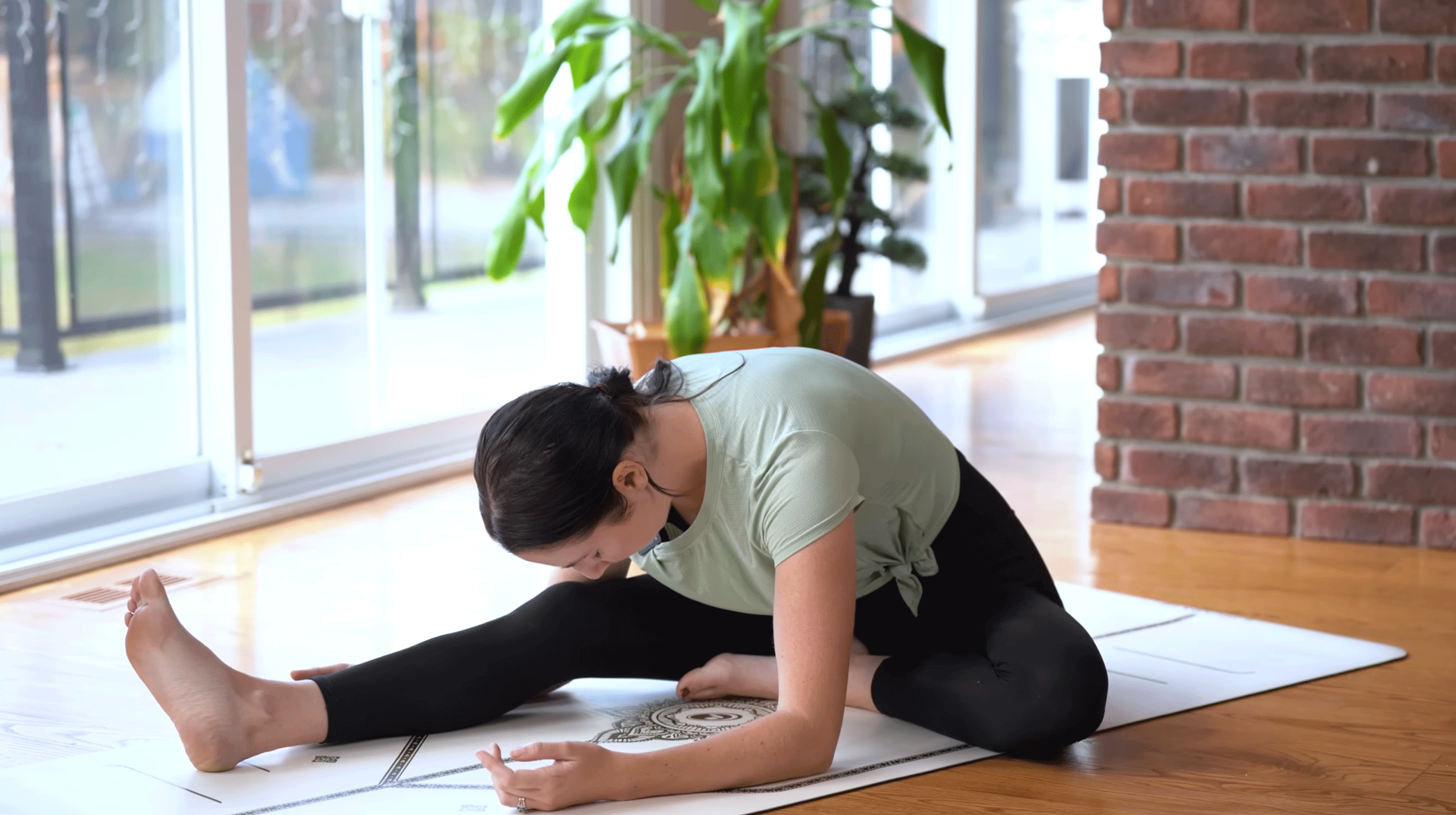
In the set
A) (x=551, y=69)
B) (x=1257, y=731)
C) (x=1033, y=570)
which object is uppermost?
(x=551, y=69)

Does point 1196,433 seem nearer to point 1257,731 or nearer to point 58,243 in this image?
point 1257,731

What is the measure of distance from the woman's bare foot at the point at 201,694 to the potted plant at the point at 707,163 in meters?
1.63

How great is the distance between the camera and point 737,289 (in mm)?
3379

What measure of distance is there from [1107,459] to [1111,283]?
1.05ft

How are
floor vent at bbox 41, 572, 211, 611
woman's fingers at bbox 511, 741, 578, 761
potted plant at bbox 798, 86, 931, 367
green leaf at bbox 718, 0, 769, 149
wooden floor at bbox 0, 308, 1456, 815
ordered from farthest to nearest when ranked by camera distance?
potted plant at bbox 798, 86, 931, 367 < green leaf at bbox 718, 0, 769, 149 < floor vent at bbox 41, 572, 211, 611 < wooden floor at bbox 0, 308, 1456, 815 < woman's fingers at bbox 511, 741, 578, 761

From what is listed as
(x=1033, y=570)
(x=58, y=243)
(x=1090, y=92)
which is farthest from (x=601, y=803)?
(x=1090, y=92)

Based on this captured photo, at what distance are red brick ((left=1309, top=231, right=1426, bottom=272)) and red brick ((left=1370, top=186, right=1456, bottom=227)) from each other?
3 centimetres

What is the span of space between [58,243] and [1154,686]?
6.62 feet

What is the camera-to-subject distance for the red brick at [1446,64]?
2.57 meters

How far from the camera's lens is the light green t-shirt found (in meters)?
1.52

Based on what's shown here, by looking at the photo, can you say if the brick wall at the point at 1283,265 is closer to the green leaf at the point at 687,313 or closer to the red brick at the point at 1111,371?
the red brick at the point at 1111,371

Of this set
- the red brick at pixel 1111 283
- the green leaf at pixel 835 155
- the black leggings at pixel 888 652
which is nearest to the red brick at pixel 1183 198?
the red brick at pixel 1111 283

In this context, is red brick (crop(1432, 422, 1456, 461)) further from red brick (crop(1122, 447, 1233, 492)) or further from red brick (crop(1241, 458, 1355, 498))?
red brick (crop(1122, 447, 1233, 492))

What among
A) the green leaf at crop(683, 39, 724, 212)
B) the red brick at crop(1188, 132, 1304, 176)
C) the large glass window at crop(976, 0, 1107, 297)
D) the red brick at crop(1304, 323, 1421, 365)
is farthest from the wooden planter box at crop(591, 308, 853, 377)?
the large glass window at crop(976, 0, 1107, 297)
